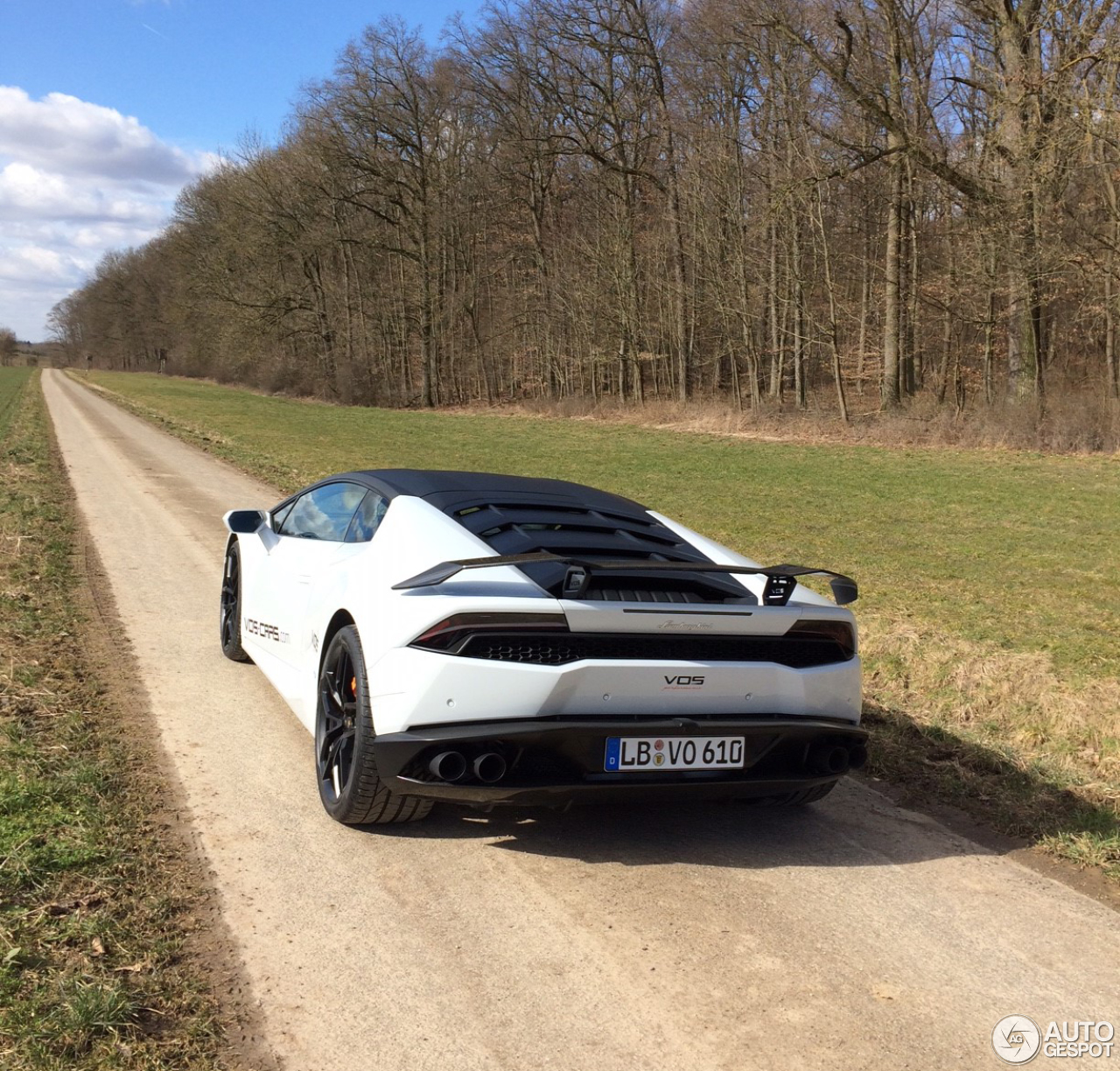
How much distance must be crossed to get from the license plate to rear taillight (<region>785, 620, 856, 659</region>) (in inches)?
19.9

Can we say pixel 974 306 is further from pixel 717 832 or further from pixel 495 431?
pixel 717 832

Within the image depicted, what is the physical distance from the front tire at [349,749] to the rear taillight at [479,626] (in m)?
0.41

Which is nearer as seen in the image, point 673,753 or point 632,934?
point 632,934

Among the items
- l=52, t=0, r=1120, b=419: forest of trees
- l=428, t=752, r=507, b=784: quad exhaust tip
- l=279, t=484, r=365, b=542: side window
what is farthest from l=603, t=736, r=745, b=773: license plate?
l=52, t=0, r=1120, b=419: forest of trees

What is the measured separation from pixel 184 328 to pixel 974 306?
6693cm

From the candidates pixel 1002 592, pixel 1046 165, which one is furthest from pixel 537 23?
pixel 1002 592

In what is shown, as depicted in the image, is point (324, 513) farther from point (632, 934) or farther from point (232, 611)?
point (632, 934)

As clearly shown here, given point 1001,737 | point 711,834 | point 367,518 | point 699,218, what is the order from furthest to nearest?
1. point 699,218
2. point 1001,737
3. point 367,518
4. point 711,834

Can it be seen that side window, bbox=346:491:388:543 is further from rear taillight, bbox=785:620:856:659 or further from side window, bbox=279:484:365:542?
rear taillight, bbox=785:620:856:659

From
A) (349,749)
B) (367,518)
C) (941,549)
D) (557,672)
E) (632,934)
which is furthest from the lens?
(941,549)

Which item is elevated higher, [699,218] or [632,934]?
[699,218]

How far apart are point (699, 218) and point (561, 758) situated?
3527 centimetres

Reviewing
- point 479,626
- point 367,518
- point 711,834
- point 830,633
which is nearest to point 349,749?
point 479,626

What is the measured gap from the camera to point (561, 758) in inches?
143
